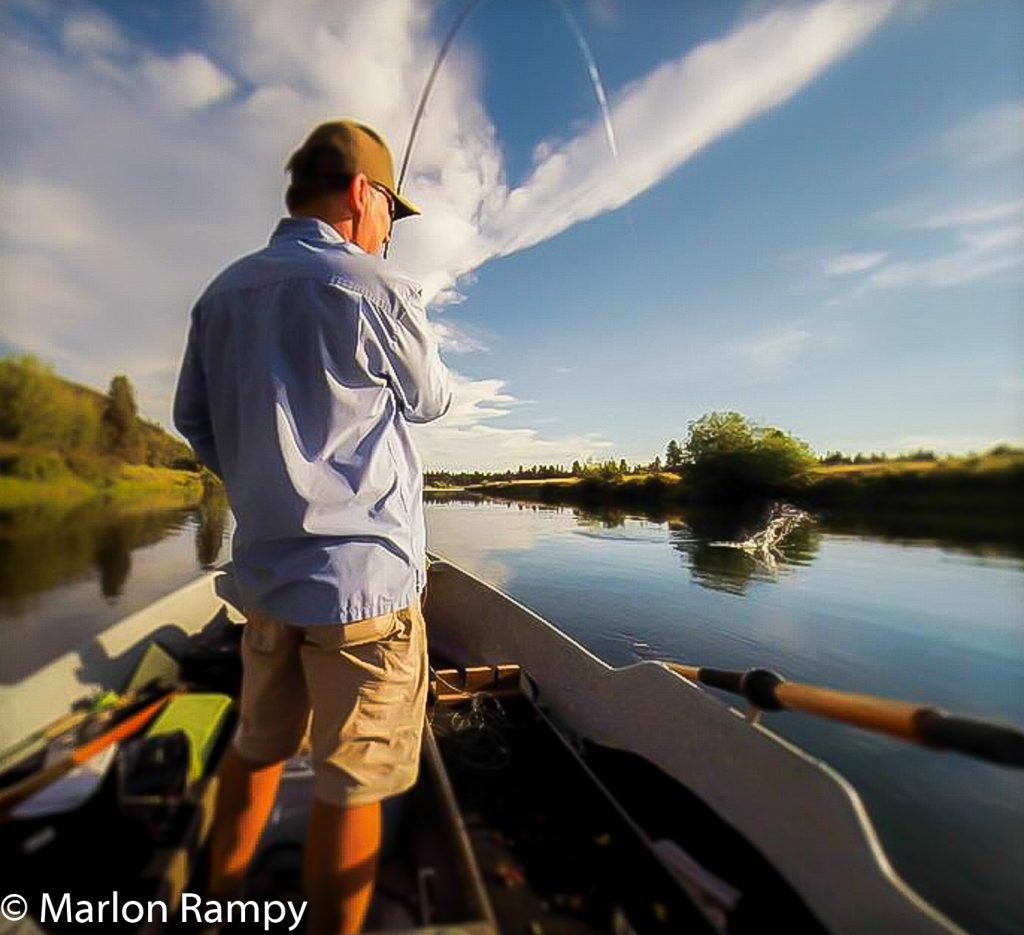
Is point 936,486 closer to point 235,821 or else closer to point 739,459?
point 235,821

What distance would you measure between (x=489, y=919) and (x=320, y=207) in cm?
146

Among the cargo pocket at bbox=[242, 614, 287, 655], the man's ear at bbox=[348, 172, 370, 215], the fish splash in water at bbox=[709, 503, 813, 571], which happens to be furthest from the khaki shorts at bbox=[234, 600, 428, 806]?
the fish splash in water at bbox=[709, 503, 813, 571]

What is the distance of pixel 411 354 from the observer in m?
1.05

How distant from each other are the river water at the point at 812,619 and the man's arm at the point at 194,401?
74 centimetres

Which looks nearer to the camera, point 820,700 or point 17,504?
point 820,700

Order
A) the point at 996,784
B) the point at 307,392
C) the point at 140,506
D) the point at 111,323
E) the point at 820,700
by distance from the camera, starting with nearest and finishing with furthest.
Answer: the point at 307,392, the point at 820,700, the point at 111,323, the point at 140,506, the point at 996,784

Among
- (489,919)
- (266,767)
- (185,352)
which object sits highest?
(185,352)

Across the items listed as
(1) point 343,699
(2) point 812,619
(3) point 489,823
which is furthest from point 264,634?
(2) point 812,619

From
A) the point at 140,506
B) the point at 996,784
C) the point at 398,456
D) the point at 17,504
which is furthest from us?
the point at 996,784

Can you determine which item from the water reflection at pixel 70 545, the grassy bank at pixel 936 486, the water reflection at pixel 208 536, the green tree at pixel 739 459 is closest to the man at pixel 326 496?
the water reflection at pixel 70 545

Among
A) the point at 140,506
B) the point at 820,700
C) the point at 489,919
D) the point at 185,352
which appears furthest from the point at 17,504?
the point at 820,700

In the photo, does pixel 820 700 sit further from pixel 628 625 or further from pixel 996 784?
pixel 628 625

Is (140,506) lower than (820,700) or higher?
higher

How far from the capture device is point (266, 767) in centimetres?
118
